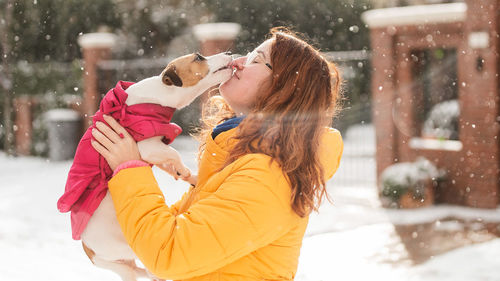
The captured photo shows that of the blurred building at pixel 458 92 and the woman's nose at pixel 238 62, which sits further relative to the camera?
the blurred building at pixel 458 92

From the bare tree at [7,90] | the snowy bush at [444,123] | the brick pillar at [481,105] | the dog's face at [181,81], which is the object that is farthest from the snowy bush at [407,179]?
the bare tree at [7,90]

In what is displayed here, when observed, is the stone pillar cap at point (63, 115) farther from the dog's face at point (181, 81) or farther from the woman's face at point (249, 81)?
the woman's face at point (249, 81)

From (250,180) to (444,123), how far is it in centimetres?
804

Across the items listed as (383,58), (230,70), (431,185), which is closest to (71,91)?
(383,58)

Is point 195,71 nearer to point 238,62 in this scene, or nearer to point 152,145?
point 238,62

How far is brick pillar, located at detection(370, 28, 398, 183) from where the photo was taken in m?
7.86

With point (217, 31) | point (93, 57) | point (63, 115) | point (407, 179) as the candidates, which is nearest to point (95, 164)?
point (407, 179)

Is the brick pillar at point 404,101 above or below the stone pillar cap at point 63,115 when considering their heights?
above

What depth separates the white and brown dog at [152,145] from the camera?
1.67m

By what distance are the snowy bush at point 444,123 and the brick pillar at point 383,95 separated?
33.9 inches

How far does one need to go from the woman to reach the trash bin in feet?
30.5

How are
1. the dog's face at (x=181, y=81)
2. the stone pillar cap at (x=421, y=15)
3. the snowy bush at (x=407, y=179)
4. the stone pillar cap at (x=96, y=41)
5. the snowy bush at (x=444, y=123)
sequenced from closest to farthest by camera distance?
the dog's face at (x=181, y=81), the snowy bush at (x=407, y=179), the stone pillar cap at (x=421, y=15), the snowy bush at (x=444, y=123), the stone pillar cap at (x=96, y=41)

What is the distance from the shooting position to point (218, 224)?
1428mm

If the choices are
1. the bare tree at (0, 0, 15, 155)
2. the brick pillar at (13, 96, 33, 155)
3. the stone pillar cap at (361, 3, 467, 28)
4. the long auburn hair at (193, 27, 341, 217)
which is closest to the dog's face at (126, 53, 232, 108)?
the long auburn hair at (193, 27, 341, 217)
